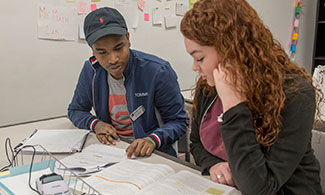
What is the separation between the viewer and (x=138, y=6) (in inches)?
98.0

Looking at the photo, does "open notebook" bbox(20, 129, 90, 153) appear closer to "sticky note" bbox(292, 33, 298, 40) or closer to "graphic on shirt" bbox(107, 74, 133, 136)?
"graphic on shirt" bbox(107, 74, 133, 136)

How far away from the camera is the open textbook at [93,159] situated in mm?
1060

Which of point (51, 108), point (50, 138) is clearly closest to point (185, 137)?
point (50, 138)

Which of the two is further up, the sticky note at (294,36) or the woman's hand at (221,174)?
the sticky note at (294,36)

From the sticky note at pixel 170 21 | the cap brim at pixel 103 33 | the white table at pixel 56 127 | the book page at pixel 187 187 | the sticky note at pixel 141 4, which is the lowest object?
the white table at pixel 56 127

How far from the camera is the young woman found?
2.78 feet

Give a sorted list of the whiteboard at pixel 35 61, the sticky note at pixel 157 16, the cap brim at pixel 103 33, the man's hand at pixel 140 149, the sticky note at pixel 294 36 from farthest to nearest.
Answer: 1. the sticky note at pixel 294 36
2. the sticky note at pixel 157 16
3. the whiteboard at pixel 35 61
4. the cap brim at pixel 103 33
5. the man's hand at pixel 140 149

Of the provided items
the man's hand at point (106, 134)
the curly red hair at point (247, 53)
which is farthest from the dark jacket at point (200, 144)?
the man's hand at point (106, 134)

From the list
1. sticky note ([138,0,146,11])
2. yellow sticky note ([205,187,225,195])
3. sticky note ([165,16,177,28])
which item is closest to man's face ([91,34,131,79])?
yellow sticky note ([205,187,225,195])

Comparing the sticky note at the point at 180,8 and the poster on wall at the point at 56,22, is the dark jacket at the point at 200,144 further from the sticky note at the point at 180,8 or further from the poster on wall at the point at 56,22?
the sticky note at the point at 180,8

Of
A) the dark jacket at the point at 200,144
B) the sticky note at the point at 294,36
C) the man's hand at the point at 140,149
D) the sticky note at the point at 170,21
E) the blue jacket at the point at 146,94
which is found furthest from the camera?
the sticky note at the point at 294,36

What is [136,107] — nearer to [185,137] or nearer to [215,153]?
[185,137]

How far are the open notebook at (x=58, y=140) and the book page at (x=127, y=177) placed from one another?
28cm

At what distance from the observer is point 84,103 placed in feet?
5.37
